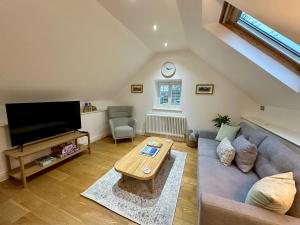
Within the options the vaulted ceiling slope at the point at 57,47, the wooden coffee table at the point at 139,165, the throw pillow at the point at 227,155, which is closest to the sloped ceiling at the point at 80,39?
the vaulted ceiling slope at the point at 57,47

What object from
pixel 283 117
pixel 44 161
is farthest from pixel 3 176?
pixel 283 117

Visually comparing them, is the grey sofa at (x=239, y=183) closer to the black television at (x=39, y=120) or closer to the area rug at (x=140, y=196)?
the area rug at (x=140, y=196)

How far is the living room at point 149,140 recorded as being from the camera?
129 cm

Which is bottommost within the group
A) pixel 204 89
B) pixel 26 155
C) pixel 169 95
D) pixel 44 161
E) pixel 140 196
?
pixel 140 196

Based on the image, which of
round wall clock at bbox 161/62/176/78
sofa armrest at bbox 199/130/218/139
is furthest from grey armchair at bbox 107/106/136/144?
sofa armrest at bbox 199/130/218/139

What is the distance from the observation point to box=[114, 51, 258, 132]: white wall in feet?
11.2

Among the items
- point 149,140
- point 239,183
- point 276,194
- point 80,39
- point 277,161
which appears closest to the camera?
point 276,194

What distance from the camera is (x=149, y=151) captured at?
2.33 metres

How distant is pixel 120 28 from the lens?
7.82ft

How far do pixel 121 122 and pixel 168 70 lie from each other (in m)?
2.01

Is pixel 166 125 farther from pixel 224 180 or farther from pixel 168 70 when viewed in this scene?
pixel 224 180

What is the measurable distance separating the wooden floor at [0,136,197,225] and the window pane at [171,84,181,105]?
1.96 metres

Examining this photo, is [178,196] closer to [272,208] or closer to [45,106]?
[272,208]

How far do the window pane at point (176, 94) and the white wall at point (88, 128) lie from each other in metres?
2.12
